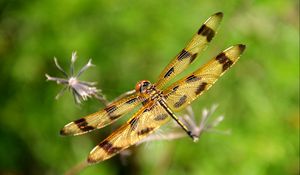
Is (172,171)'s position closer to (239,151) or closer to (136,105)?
(239,151)

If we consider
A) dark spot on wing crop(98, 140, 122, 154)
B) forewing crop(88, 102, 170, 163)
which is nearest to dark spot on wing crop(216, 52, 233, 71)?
forewing crop(88, 102, 170, 163)

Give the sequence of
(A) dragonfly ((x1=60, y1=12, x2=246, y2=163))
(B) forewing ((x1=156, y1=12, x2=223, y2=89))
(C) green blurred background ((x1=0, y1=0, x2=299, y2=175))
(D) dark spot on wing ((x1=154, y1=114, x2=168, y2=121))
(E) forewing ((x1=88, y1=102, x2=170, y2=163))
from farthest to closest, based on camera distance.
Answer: (C) green blurred background ((x1=0, y1=0, x2=299, y2=175)), (B) forewing ((x1=156, y1=12, x2=223, y2=89)), (D) dark spot on wing ((x1=154, y1=114, x2=168, y2=121)), (A) dragonfly ((x1=60, y1=12, x2=246, y2=163)), (E) forewing ((x1=88, y1=102, x2=170, y2=163))

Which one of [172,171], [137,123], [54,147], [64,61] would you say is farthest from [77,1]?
[137,123]

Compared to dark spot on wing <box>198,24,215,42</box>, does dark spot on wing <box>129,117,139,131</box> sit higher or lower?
lower

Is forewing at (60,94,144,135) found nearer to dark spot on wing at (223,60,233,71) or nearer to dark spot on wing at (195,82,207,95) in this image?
dark spot on wing at (195,82,207,95)

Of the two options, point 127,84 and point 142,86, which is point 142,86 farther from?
point 127,84

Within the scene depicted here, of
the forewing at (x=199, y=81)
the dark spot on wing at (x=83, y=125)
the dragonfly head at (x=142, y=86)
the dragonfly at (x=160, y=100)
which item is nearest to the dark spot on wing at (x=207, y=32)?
the dragonfly at (x=160, y=100)

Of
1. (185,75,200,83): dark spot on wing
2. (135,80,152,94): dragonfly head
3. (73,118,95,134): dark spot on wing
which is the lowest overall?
(185,75,200,83): dark spot on wing

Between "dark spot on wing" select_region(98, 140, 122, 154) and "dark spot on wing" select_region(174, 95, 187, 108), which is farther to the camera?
"dark spot on wing" select_region(174, 95, 187, 108)
